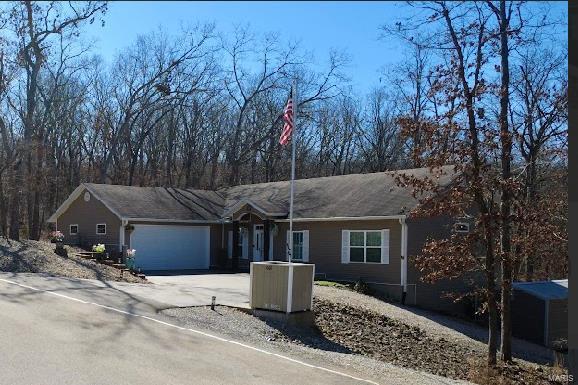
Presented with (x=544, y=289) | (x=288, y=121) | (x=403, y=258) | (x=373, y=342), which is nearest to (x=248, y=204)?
(x=403, y=258)

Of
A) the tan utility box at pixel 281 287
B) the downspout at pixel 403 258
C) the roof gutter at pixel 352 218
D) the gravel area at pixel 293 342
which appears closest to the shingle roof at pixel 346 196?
the roof gutter at pixel 352 218

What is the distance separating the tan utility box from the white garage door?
1353 centimetres

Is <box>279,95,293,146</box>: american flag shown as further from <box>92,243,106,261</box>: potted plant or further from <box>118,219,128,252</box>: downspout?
<box>118,219,128,252</box>: downspout

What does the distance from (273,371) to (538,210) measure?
25.6ft

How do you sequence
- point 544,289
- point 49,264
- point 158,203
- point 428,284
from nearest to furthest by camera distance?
point 49,264 < point 428,284 < point 544,289 < point 158,203

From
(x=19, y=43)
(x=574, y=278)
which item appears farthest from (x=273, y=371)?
(x=19, y=43)

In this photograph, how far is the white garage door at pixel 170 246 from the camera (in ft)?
90.5

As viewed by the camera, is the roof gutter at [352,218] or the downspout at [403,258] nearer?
the downspout at [403,258]

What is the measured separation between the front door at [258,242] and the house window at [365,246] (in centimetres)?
528

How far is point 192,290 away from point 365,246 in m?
7.64

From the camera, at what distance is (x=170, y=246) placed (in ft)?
94.3

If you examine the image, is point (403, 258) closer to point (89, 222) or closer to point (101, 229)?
point (101, 229)

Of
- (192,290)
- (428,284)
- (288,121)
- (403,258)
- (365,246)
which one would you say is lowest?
(428,284)

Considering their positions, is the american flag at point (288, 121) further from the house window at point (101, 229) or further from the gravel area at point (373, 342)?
the house window at point (101, 229)
